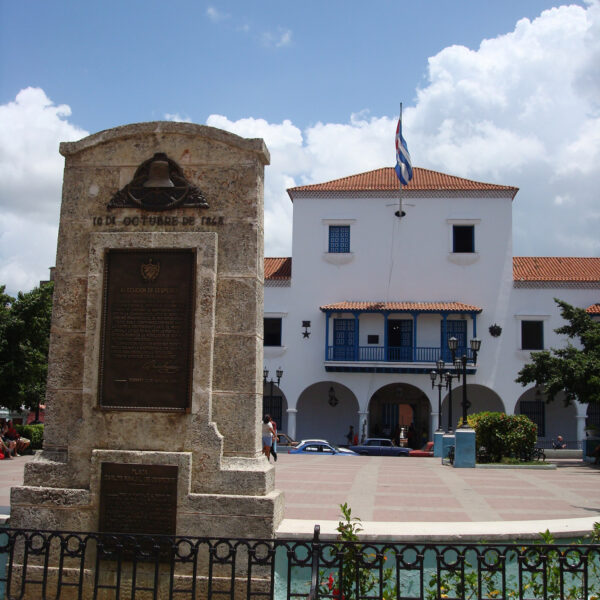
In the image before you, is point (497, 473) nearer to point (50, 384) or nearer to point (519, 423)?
point (519, 423)

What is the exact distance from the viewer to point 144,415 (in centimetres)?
554

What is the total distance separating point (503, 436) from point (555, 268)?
55.2ft

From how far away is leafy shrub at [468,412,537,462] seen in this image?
19.3 metres

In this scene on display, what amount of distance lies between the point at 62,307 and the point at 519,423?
16.4 m

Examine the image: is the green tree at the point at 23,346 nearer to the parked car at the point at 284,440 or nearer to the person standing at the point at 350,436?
the parked car at the point at 284,440

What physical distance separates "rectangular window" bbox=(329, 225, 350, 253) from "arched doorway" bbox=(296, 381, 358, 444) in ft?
21.0

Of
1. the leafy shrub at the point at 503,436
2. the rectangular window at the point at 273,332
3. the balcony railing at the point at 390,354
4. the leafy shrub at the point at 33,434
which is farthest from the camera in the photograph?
the rectangular window at the point at 273,332

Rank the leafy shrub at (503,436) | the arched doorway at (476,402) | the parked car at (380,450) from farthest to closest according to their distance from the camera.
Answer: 1. the arched doorway at (476,402)
2. the parked car at (380,450)
3. the leafy shrub at (503,436)

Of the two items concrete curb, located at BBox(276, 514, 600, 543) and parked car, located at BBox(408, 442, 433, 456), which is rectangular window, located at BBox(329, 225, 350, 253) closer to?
parked car, located at BBox(408, 442, 433, 456)

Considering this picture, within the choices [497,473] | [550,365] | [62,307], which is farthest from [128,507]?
[550,365]

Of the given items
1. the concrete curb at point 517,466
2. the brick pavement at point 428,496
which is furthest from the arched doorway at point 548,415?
the brick pavement at point 428,496

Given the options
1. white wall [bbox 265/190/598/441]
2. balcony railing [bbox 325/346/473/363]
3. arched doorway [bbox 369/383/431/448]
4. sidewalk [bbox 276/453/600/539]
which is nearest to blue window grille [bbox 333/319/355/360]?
balcony railing [bbox 325/346/473/363]

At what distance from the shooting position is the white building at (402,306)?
1244 inches

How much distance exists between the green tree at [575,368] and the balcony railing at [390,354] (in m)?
7.65
